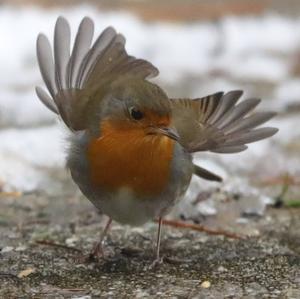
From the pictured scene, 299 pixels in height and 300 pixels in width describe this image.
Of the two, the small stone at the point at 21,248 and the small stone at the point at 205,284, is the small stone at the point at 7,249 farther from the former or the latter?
the small stone at the point at 205,284

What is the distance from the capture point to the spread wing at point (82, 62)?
13.3 ft

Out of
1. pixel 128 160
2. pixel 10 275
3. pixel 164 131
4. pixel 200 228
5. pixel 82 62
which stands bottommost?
pixel 10 275

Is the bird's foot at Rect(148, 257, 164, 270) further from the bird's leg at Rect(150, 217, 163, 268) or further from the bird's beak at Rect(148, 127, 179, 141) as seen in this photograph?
the bird's beak at Rect(148, 127, 179, 141)

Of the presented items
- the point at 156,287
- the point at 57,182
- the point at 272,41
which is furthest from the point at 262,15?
the point at 156,287

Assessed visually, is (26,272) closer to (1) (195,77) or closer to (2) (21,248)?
(2) (21,248)

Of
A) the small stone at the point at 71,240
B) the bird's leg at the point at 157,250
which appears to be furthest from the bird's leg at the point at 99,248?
the bird's leg at the point at 157,250

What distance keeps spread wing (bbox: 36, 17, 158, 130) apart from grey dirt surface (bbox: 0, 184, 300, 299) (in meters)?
0.53

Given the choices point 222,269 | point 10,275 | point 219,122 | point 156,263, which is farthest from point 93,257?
point 219,122

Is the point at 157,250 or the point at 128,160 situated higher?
the point at 128,160

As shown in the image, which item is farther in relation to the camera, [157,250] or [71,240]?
[71,240]

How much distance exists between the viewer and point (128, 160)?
3.46 m

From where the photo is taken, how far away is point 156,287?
332cm

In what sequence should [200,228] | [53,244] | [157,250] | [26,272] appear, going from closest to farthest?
[26,272]
[157,250]
[53,244]
[200,228]

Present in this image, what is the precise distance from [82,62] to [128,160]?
0.85 metres
